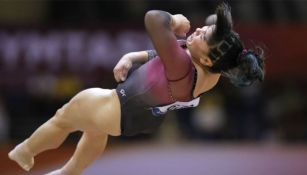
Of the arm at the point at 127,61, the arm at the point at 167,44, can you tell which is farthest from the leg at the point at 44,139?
the arm at the point at 167,44

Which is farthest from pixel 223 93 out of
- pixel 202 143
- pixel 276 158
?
pixel 276 158

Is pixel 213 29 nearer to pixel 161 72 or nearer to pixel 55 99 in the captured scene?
pixel 161 72

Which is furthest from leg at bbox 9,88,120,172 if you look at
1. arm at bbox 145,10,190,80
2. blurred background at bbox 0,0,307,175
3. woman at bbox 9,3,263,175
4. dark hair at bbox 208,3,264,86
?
blurred background at bbox 0,0,307,175

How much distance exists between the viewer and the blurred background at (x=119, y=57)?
7422mm

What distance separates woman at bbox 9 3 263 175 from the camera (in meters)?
2.93

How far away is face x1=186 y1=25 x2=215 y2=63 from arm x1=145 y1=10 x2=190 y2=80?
2.4 inches

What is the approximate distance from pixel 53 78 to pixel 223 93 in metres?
1.93

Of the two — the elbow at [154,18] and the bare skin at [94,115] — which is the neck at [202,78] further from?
the elbow at [154,18]

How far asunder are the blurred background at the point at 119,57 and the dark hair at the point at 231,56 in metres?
3.70

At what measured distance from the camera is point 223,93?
834 centimetres

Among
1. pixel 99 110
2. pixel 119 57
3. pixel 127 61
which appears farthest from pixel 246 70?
pixel 119 57

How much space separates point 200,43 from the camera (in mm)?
3004

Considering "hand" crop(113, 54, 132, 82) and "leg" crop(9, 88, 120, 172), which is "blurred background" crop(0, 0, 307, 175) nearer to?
"leg" crop(9, 88, 120, 172)

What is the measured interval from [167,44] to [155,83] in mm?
239
